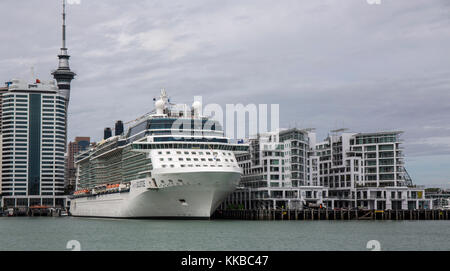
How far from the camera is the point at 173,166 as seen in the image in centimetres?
8119

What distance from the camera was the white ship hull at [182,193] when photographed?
3108 inches

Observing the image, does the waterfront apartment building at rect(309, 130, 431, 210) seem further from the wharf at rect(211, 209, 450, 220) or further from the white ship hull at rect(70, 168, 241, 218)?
the white ship hull at rect(70, 168, 241, 218)

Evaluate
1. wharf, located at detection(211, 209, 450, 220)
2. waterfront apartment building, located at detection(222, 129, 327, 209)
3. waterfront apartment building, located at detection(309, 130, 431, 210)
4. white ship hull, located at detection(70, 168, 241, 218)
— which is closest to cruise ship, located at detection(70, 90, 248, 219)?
white ship hull, located at detection(70, 168, 241, 218)

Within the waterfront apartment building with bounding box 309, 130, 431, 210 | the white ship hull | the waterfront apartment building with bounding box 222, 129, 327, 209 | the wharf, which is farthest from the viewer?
the waterfront apartment building with bounding box 309, 130, 431, 210

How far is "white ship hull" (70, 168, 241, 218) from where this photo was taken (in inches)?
3108

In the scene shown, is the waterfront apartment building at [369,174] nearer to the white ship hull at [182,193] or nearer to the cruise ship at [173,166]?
the cruise ship at [173,166]

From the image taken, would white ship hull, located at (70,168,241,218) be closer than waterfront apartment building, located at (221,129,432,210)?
Yes

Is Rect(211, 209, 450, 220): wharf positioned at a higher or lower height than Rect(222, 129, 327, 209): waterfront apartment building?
lower

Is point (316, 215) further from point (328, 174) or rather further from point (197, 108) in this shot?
point (328, 174)

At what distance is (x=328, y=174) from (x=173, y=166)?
6122 centimetres

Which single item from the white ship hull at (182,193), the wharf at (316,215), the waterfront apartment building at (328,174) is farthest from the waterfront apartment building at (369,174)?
the white ship hull at (182,193)

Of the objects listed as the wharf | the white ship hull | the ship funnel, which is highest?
the ship funnel
